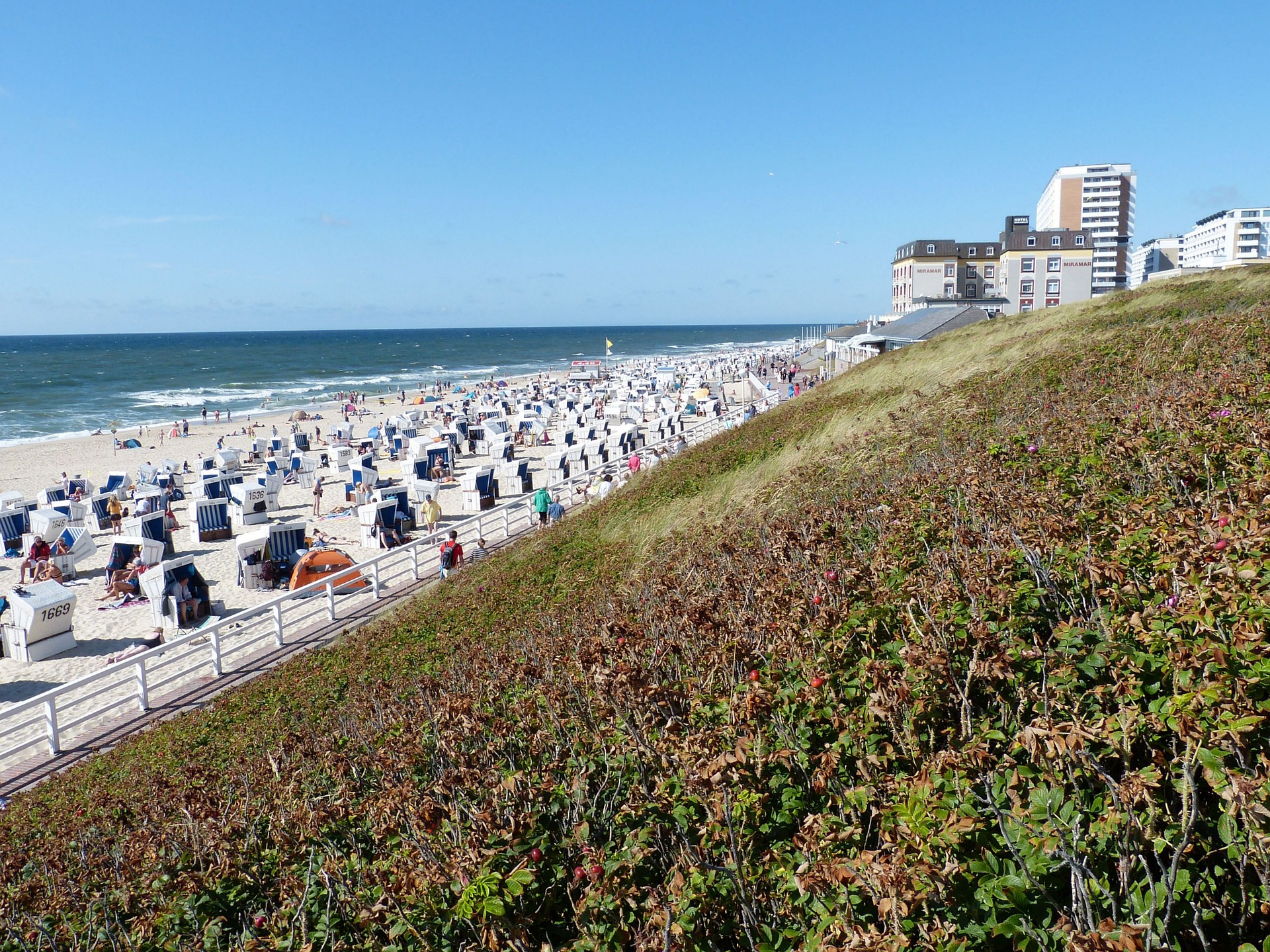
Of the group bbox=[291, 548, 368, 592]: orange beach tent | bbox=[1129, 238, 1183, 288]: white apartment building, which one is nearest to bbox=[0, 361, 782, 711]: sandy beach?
bbox=[291, 548, 368, 592]: orange beach tent

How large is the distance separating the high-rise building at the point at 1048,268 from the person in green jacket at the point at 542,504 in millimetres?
61451

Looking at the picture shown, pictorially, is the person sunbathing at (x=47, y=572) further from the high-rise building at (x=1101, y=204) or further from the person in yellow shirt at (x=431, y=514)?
the high-rise building at (x=1101, y=204)

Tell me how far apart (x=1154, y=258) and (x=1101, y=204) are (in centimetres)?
2637

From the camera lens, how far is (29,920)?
3.82m

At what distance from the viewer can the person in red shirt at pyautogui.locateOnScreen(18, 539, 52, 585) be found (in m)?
18.2

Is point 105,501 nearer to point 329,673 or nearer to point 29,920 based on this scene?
point 329,673

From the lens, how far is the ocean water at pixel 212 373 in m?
59.0

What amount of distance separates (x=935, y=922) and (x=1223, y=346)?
873 centimetres

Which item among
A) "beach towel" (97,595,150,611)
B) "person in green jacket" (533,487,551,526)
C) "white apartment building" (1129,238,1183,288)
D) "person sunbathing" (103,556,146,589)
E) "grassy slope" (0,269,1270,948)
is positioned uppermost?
"white apartment building" (1129,238,1183,288)

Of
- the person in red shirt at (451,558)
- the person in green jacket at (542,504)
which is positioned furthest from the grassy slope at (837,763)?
the person in green jacket at (542,504)

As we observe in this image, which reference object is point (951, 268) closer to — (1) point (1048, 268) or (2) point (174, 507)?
(1) point (1048, 268)

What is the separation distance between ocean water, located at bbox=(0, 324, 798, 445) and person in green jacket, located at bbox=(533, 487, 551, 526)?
42819mm

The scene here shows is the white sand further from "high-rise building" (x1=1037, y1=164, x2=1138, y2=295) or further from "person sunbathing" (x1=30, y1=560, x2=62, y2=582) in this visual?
"high-rise building" (x1=1037, y1=164, x2=1138, y2=295)

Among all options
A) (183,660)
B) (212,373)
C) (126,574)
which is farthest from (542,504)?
(212,373)
